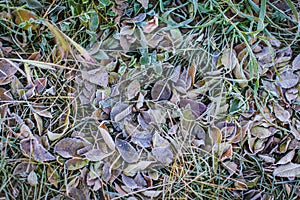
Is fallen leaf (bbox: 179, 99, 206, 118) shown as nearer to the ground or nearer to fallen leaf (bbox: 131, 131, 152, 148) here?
the ground

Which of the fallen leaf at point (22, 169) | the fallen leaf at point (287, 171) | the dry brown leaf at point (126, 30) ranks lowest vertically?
the fallen leaf at point (287, 171)

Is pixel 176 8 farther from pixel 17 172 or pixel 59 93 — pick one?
pixel 17 172

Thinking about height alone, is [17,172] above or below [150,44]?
below

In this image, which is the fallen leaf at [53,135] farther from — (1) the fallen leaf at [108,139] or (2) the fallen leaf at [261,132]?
(2) the fallen leaf at [261,132]

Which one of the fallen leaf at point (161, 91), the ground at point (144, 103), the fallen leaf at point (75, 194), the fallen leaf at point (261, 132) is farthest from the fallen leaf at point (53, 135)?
the fallen leaf at point (261, 132)

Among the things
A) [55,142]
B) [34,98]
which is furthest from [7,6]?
[55,142]

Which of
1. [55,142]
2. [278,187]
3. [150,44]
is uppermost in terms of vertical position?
[150,44]

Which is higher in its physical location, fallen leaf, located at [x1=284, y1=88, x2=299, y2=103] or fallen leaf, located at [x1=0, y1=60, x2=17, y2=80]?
fallen leaf, located at [x1=0, y1=60, x2=17, y2=80]

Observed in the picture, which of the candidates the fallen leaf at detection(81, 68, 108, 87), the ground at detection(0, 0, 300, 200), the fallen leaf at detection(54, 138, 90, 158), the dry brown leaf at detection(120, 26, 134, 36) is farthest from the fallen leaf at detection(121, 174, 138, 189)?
the dry brown leaf at detection(120, 26, 134, 36)
